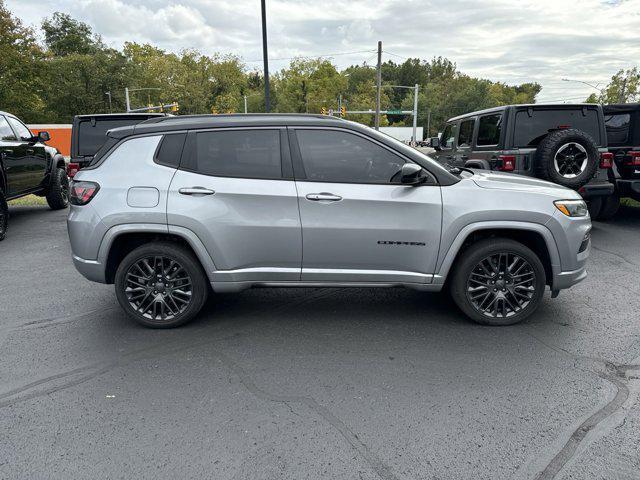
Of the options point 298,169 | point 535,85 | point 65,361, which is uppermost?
point 535,85

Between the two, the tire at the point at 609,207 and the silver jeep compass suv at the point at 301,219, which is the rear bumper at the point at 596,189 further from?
the silver jeep compass suv at the point at 301,219

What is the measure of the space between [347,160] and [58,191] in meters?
9.16

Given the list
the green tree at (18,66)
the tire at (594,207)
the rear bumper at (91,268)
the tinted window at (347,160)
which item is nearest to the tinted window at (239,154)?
the tinted window at (347,160)

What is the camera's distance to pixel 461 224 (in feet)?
13.1

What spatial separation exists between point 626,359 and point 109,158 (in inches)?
175

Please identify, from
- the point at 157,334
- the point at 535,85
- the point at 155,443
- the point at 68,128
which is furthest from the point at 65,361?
the point at 535,85

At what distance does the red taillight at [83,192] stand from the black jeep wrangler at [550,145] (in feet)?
18.7

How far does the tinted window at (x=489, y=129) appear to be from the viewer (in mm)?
7652

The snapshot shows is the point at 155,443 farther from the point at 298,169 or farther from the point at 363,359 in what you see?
the point at 298,169

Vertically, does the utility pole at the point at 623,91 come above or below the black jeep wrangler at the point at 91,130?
above

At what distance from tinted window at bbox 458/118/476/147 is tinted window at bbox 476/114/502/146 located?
37 cm

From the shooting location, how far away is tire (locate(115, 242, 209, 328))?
4133mm

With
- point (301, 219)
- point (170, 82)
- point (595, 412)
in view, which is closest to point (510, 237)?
point (595, 412)

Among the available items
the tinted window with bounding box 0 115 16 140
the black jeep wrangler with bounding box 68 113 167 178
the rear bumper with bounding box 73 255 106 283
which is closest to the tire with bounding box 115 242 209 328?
the rear bumper with bounding box 73 255 106 283
